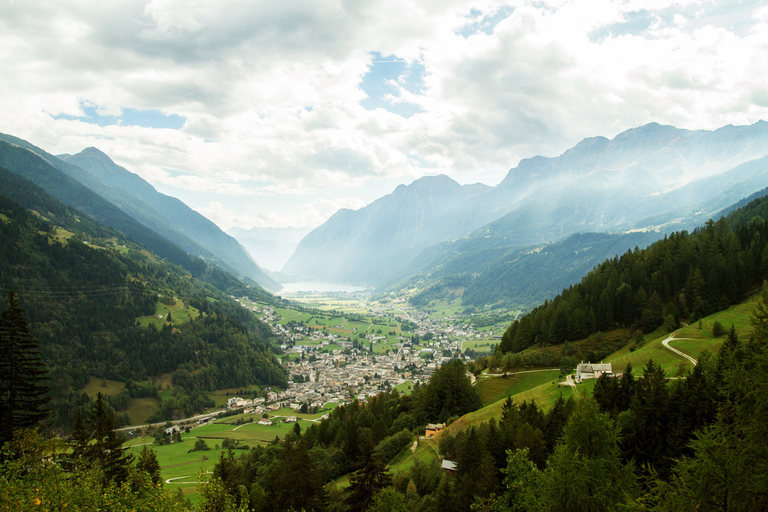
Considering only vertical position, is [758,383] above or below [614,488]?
above

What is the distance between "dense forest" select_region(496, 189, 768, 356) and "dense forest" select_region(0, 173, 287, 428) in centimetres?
10243

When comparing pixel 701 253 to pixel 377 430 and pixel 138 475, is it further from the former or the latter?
A: pixel 138 475

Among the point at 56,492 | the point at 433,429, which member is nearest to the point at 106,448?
the point at 56,492

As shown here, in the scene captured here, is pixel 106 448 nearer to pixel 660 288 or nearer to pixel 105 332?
pixel 660 288

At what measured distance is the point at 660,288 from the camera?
75.5 metres

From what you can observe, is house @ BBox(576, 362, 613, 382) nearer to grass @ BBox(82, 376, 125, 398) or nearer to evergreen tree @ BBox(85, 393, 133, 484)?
evergreen tree @ BBox(85, 393, 133, 484)

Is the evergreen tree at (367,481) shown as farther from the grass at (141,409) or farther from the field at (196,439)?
the grass at (141,409)

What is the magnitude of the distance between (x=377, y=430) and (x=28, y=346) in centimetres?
4600

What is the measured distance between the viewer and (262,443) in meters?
89.6

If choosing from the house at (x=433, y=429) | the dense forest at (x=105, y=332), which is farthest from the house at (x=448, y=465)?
the dense forest at (x=105, y=332)

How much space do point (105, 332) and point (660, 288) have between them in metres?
160

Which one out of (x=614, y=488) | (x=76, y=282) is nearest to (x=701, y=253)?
(x=614, y=488)

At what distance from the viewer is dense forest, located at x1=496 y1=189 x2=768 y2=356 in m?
65.1

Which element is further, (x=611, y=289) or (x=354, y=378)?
(x=354, y=378)
